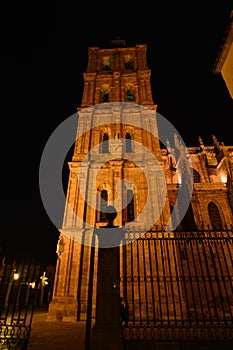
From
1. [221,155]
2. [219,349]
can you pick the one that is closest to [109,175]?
[219,349]

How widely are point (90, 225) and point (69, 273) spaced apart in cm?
309

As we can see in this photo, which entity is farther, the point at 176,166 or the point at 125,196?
the point at 176,166

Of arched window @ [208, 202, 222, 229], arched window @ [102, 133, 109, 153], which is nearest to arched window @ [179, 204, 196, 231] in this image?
arched window @ [208, 202, 222, 229]

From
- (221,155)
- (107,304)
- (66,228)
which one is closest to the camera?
(107,304)

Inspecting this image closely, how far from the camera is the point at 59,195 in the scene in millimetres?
17812

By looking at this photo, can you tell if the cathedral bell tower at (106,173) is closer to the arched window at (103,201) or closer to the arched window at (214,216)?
the arched window at (103,201)

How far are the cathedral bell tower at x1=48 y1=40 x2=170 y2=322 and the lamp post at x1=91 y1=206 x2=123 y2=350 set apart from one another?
337 centimetres

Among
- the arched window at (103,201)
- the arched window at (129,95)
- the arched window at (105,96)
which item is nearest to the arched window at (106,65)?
the arched window at (105,96)

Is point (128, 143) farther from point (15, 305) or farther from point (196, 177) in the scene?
point (15, 305)

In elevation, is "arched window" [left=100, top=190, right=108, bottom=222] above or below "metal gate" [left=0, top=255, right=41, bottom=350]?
above

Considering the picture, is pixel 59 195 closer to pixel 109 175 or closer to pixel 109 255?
pixel 109 175

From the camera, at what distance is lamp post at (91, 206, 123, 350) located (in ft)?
18.9

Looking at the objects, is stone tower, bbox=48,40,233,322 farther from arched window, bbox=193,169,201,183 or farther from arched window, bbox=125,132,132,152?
arched window, bbox=193,169,201,183

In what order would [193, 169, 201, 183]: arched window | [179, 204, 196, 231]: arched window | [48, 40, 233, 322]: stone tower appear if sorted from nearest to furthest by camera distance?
[48, 40, 233, 322]: stone tower
[179, 204, 196, 231]: arched window
[193, 169, 201, 183]: arched window
